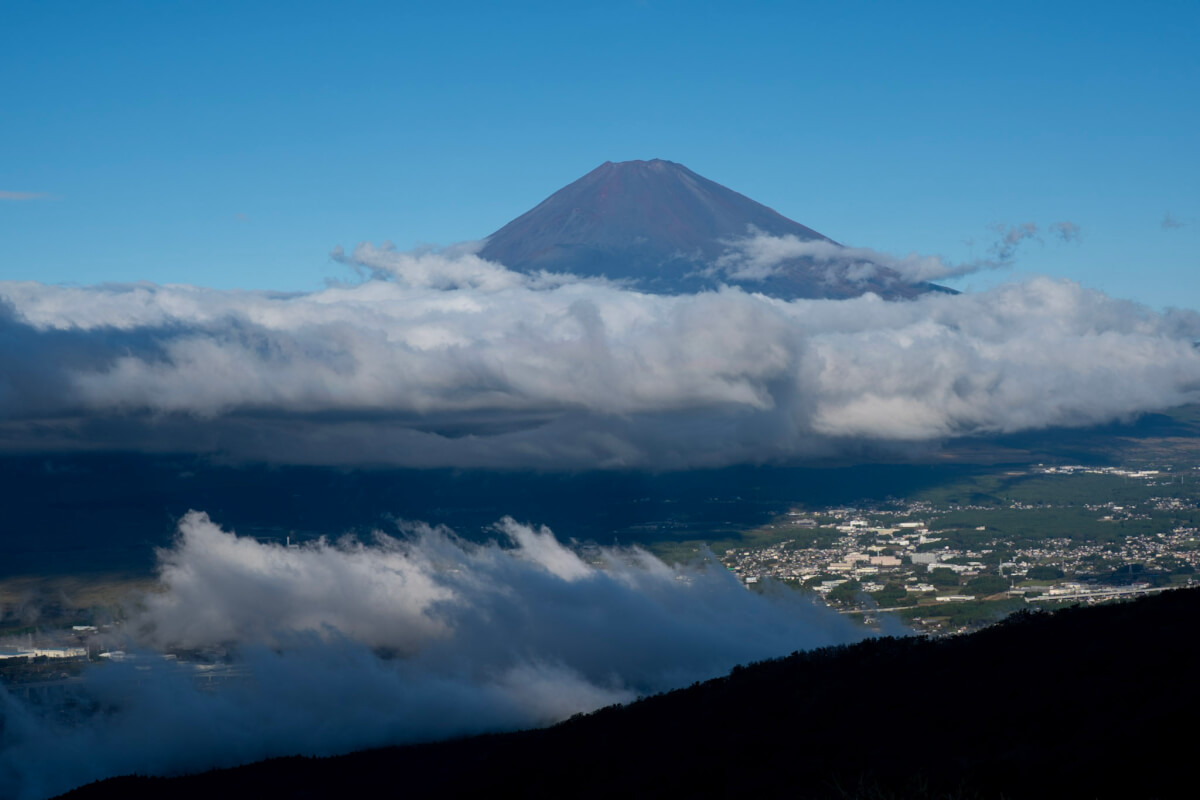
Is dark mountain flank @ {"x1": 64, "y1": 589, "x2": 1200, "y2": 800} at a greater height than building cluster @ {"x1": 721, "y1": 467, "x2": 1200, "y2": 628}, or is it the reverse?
dark mountain flank @ {"x1": 64, "y1": 589, "x2": 1200, "y2": 800}

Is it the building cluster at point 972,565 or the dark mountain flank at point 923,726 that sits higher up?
the dark mountain flank at point 923,726

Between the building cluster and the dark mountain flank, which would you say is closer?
the dark mountain flank

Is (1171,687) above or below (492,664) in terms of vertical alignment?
above

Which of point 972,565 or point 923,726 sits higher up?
point 923,726

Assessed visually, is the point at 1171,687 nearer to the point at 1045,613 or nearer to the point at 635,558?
the point at 1045,613

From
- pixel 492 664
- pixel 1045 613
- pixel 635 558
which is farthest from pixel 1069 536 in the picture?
pixel 1045 613

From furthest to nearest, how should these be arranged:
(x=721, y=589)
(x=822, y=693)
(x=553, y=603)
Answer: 1. (x=553, y=603)
2. (x=721, y=589)
3. (x=822, y=693)

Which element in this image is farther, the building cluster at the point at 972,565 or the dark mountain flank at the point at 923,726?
the building cluster at the point at 972,565

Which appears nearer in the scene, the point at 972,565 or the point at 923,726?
the point at 923,726
